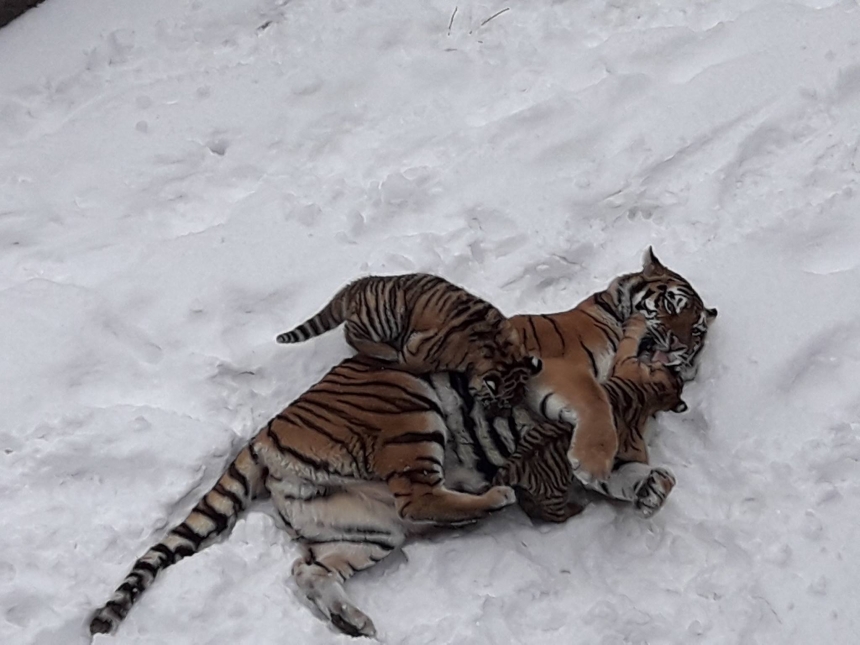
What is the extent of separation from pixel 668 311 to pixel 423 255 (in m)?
0.85

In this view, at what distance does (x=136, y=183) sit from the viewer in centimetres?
402

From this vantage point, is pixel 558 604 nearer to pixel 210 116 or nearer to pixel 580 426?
pixel 580 426

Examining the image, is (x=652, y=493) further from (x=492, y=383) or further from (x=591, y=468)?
(x=492, y=383)

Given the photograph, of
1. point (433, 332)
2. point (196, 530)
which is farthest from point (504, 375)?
point (196, 530)

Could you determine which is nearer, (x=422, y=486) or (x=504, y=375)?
(x=422, y=486)

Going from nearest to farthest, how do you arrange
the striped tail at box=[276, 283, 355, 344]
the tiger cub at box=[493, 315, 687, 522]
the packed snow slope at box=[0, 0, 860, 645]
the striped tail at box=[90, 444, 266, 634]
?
the striped tail at box=[90, 444, 266, 634], the packed snow slope at box=[0, 0, 860, 645], the tiger cub at box=[493, 315, 687, 522], the striped tail at box=[276, 283, 355, 344]

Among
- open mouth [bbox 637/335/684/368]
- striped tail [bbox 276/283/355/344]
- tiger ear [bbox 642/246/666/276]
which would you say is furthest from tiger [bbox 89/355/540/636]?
tiger ear [bbox 642/246/666/276]

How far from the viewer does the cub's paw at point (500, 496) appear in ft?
9.90

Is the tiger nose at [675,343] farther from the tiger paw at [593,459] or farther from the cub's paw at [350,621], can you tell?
the cub's paw at [350,621]

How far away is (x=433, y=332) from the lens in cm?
321

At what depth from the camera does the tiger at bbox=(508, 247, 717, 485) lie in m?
3.07

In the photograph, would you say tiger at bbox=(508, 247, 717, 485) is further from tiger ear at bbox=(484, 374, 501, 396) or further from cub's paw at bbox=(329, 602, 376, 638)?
cub's paw at bbox=(329, 602, 376, 638)

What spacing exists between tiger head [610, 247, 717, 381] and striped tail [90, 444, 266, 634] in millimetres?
1288

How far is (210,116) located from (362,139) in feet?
1.99
